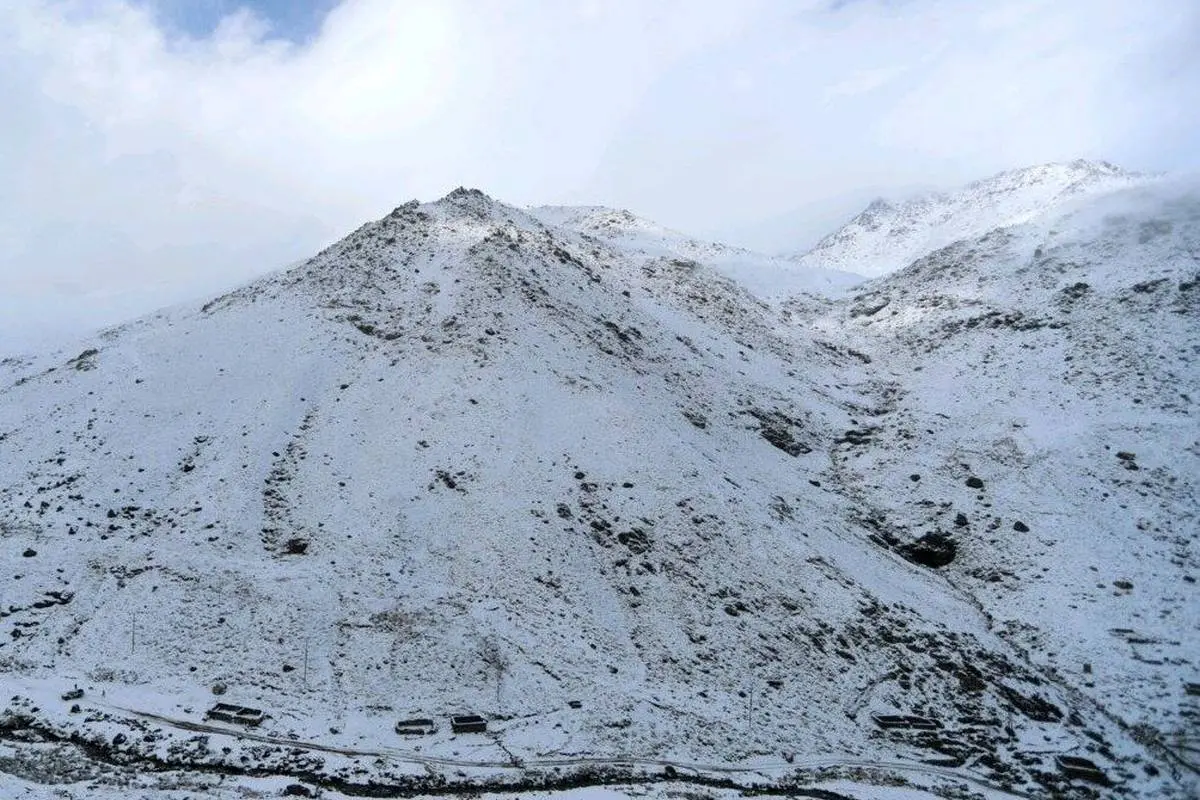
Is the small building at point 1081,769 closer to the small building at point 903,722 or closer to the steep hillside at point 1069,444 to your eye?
the steep hillside at point 1069,444

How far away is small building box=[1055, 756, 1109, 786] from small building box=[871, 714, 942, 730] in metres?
3.62

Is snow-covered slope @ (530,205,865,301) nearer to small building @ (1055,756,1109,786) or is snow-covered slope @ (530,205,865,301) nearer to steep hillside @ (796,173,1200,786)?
steep hillside @ (796,173,1200,786)

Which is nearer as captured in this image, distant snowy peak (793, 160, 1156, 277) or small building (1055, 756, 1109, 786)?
small building (1055, 756, 1109, 786)

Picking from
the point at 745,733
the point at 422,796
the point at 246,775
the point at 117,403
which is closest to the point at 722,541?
the point at 745,733

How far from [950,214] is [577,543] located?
418 ft

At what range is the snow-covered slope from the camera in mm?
77875

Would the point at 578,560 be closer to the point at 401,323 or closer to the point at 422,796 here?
the point at 422,796

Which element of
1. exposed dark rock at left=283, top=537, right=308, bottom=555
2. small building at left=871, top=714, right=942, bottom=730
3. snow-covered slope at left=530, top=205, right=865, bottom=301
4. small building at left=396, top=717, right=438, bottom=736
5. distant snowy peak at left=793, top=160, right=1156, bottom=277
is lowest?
small building at left=871, top=714, right=942, bottom=730

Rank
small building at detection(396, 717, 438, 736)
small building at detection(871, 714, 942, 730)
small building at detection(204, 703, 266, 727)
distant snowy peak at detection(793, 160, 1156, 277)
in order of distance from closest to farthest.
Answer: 1. small building at detection(204, 703, 266, 727)
2. small building at detection(396, 717, 438, 736)
3. small building at detection(871, 714, 942, 730)
4. distant snowy peak at detection(793, 160, 1156, 277)

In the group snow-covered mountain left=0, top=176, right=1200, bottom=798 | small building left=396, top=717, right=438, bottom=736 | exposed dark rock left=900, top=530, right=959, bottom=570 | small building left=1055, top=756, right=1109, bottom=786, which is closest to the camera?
small building left=396, top=717, right=438, bottom=736

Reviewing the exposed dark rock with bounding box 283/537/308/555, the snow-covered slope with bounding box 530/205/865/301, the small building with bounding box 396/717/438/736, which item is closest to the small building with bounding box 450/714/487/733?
the small building with bounding box 396/717/438/736

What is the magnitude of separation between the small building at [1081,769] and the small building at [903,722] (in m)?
3.62

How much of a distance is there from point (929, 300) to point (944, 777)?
5035 cm

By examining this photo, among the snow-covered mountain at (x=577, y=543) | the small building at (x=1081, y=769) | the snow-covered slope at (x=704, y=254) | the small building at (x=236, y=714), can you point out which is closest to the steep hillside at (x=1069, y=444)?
the snow-covered mountain at (x=577, y=543)
